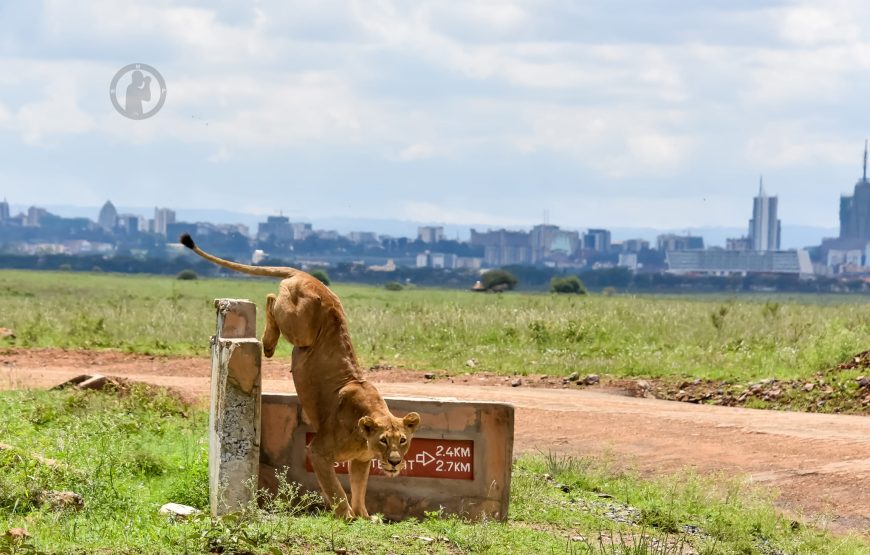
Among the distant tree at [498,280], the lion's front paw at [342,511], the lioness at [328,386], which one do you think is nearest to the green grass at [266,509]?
the lion's front paw at [342,511]

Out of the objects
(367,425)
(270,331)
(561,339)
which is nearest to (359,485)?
(367,425)

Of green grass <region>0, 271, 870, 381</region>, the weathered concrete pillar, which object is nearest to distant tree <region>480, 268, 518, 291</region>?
green grass <region>0, 271, 870, 381</region>

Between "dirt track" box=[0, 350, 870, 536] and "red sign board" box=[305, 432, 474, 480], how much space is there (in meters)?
3.95

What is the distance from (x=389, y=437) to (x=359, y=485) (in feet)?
2.61

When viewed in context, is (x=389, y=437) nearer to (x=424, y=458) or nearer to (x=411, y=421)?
(x=411, y=421)

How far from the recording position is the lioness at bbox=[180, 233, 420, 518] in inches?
448

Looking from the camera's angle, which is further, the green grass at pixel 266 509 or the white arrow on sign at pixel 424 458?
the white arrow on sign at pixel 424 458

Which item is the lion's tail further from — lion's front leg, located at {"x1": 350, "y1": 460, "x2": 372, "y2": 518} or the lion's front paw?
the lion's front paw

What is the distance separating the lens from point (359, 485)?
11.6m

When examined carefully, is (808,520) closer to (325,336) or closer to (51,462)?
(325,336)

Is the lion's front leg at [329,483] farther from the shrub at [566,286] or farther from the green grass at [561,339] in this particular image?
the shrub at [566,286]

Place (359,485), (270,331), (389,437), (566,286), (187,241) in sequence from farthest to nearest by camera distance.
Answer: (566,286) < (187,241) < (270,331) < (359,485) < (389,437)

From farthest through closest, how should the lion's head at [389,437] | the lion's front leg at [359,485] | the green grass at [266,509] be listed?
the lion's front leg at [359,485]
the lion's head at [389,437]
the green grass at [266,509]

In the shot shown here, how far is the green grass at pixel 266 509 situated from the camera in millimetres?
10039
